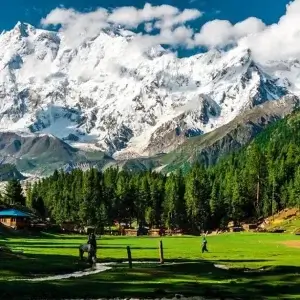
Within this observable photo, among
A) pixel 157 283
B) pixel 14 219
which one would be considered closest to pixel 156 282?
pixel 157 283

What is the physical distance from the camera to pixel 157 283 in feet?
140

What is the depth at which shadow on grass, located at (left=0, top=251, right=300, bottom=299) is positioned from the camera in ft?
119

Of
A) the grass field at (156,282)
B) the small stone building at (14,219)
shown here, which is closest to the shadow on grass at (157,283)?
the grass field at (156,282)

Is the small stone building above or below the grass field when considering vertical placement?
above

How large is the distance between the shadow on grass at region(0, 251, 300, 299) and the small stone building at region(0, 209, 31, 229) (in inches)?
4792

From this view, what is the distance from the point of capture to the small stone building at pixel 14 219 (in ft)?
575

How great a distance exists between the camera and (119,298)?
35125 mm

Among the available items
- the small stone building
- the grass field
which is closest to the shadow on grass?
the grass field

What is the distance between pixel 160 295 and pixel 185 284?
644 cm

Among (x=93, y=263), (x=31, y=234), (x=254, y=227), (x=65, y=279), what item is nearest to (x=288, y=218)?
(x=254, y=227)

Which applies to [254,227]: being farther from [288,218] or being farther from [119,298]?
[119,298]

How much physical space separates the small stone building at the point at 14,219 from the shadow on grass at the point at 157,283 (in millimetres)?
121716

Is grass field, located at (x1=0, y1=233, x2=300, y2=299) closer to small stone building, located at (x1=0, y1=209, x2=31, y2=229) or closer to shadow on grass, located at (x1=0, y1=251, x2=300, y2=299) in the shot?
shadow on grass, located at (x1=0, y1=251, x2=300, y2=299)

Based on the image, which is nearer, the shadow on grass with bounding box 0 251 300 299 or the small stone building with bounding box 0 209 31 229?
the shadow on grass with bounding box 0 251 300 299
